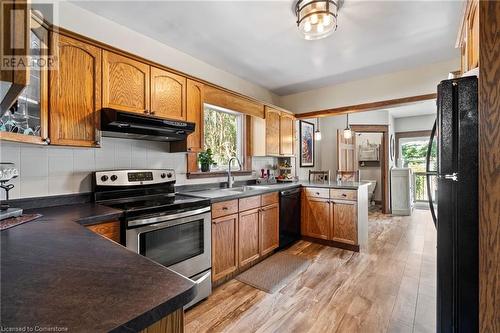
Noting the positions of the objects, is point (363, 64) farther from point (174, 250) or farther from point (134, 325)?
point (134, 325)

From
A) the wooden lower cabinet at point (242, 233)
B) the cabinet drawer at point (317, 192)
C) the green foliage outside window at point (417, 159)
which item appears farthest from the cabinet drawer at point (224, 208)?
the green foliage outside window at point (417, 159)

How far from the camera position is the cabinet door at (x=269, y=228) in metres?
2.91

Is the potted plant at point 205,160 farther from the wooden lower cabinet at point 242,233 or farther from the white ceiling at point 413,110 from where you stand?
the white ceiling at point 413,110

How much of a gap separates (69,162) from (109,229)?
30.6 inches

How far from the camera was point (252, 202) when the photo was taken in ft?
9.02

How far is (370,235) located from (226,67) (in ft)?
11.7

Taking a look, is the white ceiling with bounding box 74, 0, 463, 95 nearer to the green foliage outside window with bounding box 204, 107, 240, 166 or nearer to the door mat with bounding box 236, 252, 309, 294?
the green foliage outside window with bounding box 204, 107, 240, 166

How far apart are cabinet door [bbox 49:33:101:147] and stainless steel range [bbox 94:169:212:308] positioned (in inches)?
16.0

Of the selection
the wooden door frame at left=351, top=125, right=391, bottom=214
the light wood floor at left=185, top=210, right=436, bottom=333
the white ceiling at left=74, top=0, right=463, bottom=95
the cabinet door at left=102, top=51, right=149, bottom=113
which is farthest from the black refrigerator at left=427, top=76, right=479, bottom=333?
the wooden door frame at left=351, top=125, right=391, bottom=214

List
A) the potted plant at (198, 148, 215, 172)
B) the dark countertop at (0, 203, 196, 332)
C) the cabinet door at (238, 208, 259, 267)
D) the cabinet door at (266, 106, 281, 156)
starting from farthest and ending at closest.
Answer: the cabinet door at (266, 106, 281, 156) → the potted plant at (198, 148, 215, 172) → the cabinet door at (238, 208, 259, 267) → the dark countertop at (0, 203, 196, 332)

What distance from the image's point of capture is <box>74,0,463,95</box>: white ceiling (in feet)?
6.51

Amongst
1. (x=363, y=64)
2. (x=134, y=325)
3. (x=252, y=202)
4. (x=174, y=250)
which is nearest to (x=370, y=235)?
(x=252, y=202)

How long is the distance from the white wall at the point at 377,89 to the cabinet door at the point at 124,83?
2.85 metres

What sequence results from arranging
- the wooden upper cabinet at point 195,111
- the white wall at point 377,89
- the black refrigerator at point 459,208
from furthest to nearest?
the white wall at point 377,89 < the wooden upper cabinet at point 195,111 < the black refrigerator at point 459,208
